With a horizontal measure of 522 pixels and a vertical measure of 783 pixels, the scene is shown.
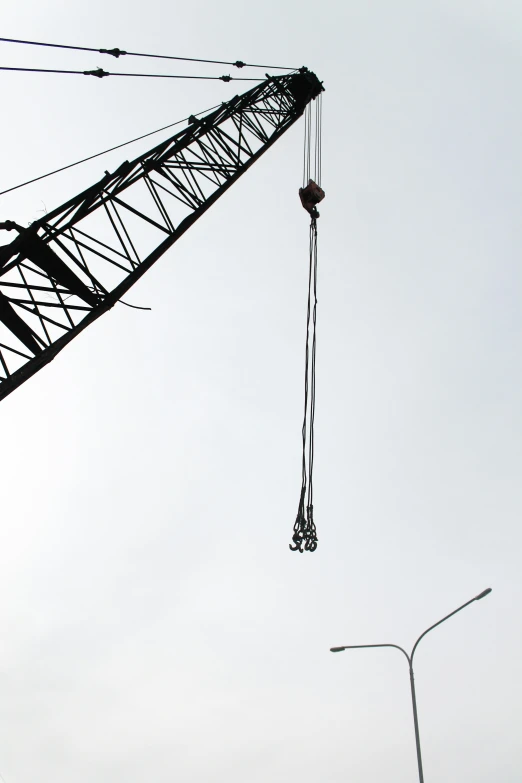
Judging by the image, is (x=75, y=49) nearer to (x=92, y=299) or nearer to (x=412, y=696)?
(x=92, y=299)

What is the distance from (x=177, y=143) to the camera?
15.0m

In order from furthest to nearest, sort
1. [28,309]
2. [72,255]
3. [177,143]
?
1. [177,143]
2. [72,255]
3. [28,309]

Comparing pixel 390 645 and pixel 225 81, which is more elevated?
pixel 225 81

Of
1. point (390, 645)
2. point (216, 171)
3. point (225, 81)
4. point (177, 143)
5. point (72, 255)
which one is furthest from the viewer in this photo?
point (390, 645)

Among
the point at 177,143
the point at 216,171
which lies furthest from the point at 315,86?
the point at 177,143

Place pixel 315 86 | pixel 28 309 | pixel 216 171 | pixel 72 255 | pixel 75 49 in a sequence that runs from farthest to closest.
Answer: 1. pixel 315 86
2. pixel 216 171
3. pixel 75 49
4. pixel 72 255
5. pixel 28 309

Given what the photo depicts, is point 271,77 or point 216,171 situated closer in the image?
point 216,171

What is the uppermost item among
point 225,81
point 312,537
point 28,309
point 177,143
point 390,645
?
point 225,81

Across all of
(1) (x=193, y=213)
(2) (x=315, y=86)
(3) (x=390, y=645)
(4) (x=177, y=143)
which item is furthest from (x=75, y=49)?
(3) (x=390, y=645)

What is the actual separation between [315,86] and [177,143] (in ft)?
33.0

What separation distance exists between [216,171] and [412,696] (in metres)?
15.6

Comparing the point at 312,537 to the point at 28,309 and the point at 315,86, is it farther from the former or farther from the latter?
the point at 315,86

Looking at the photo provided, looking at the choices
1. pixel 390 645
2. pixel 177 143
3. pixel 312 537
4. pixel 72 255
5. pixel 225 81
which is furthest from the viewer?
pixel 390 645

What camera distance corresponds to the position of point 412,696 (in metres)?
18.5
